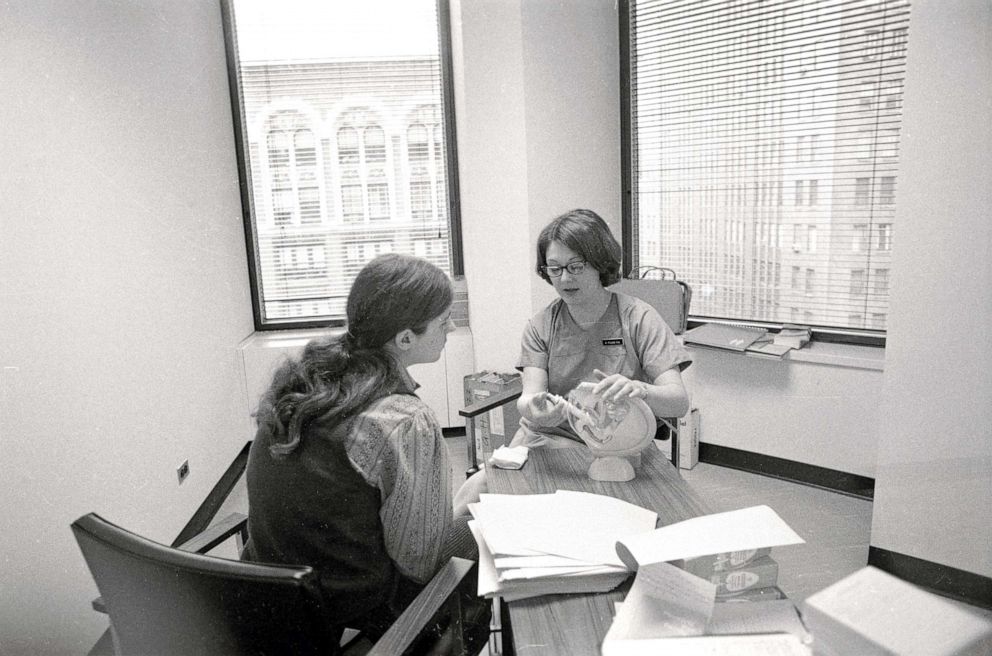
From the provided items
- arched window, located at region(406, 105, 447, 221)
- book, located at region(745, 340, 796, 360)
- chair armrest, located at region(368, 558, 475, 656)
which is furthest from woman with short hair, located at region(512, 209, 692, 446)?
arched window, located at region(406, 105, 447, 221)

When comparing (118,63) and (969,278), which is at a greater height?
(118,63)

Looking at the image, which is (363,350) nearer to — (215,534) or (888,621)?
(215,534)

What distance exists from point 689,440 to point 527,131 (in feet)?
5.19

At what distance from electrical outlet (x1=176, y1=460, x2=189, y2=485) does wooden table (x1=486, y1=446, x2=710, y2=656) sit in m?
1.49

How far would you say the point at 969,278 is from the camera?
1799 millimetres

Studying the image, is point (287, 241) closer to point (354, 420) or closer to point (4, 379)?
point (4, 379)

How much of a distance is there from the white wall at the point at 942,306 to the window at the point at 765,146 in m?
0.75

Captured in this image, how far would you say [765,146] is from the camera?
111 inches

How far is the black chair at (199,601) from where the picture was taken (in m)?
0.73

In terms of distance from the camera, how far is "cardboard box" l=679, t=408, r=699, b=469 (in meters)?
3.00

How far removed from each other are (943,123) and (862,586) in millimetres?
1759

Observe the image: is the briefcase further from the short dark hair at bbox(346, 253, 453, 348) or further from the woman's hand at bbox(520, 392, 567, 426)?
the short dark hair at bbox(346, 253, 453, 348)

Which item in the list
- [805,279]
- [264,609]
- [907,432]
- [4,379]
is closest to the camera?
[264,609]

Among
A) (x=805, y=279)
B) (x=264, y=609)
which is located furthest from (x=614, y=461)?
(x=805, y=279)
